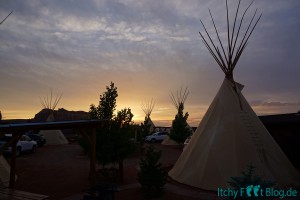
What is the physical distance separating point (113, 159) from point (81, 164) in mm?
6005

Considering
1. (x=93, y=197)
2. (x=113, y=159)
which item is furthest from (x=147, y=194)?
(x=113, y=159)

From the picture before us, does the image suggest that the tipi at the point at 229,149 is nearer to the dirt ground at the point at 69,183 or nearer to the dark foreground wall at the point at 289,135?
the dirt ground at the point at 69,183

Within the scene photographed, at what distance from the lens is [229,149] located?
11.6m

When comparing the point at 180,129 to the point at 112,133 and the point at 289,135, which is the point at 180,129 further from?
the point at 112,133

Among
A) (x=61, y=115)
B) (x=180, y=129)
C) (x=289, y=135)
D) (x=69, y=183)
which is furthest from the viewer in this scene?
(x=61, y=115)

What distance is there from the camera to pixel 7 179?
1239 cm

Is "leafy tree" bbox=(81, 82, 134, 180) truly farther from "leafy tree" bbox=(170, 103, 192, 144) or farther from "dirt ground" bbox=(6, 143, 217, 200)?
"leafy tree" bbox=(170, 103, 192, 144)

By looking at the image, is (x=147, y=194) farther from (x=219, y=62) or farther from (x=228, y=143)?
(x=219, y=62)

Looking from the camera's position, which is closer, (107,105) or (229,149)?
(229,149)

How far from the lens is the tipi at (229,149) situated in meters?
11.1

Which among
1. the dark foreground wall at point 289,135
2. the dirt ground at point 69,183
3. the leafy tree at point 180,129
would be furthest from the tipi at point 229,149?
the leafy tree at point 180,129

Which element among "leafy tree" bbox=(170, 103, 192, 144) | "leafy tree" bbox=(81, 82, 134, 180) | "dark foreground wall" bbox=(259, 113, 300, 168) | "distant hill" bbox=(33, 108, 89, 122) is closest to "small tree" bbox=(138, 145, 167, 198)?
"leafy tree" bbox=(81, 82, 134, 180)

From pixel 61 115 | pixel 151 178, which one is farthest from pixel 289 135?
pixel 61 115

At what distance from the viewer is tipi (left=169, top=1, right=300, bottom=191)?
36.6ft
